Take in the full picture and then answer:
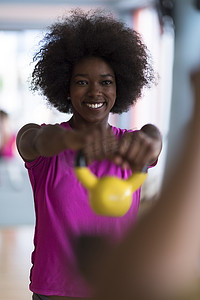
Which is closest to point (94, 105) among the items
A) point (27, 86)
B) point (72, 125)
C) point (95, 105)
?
point (95, 105)

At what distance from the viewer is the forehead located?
1528 millimetres

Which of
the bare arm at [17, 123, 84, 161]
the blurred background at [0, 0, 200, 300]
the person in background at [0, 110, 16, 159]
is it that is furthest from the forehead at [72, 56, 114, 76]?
the person in background at [0, 110, 16, 159]

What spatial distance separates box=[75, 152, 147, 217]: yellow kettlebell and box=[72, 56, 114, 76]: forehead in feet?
2.87

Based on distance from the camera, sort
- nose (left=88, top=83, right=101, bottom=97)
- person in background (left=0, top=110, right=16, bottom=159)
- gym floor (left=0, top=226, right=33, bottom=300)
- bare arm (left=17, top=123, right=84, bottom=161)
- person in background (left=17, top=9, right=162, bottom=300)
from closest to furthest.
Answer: bare arm (left=17, top=123, right=84, bottom=161)
person in background (left=17, top=9, right=162, bottom=300)
nose (left=88, top=83, right=101, bottom=97)
gym floor (left=0, top=226, right=33, bottom=300)
person in background (left=0, top=110, right=16, bottom=159)

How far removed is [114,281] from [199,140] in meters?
0.14

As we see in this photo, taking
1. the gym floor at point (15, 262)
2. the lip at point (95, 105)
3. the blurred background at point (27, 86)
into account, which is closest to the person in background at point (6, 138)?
the blurred background at point (27, 86)

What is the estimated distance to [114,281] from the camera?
0.42m


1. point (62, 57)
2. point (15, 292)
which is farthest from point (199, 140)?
point (15, 292)

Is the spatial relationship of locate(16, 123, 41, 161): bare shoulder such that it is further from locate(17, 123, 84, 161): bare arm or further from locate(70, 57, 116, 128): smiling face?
locate(70, 57, 116, 128): smiling face

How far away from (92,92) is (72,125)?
147mm

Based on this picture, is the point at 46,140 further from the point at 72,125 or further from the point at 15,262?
the point at 15,262

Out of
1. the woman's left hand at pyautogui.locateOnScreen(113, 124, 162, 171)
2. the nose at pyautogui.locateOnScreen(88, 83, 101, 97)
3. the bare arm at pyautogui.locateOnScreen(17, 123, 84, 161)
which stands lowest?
the woman's left hand at pyautogui.locateOnScreen(113, 124, 162, 171)

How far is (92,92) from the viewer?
4.82 feet

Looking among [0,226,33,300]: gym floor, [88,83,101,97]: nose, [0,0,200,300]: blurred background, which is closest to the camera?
[88,83,101,97]: nose
